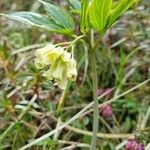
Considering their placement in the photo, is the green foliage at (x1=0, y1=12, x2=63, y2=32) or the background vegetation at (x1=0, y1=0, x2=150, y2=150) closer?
the green foliage at (x1=0, y1=12, x2=63, y2=32)

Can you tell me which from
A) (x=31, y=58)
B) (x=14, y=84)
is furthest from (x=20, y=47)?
(x=14, y=84)

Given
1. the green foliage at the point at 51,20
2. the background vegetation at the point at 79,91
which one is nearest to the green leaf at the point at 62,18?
the green foliage at the point at 51,20

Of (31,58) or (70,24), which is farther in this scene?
(31,58)

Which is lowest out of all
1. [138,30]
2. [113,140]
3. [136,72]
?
[113,140]

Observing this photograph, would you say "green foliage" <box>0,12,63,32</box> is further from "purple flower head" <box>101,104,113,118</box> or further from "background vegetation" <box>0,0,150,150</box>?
"purple flower head" <box>101,104,113,118</box>

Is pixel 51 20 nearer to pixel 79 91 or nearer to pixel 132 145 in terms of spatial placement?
pixel 132 145

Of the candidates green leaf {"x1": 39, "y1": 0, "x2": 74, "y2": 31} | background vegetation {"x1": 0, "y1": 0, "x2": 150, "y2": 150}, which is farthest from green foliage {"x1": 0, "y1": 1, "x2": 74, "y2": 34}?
background vegetation {"x1": 0, "y1": 0, "x2": 150, "y2": 150}

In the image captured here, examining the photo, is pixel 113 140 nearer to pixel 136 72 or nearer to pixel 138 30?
pixel 136 72
